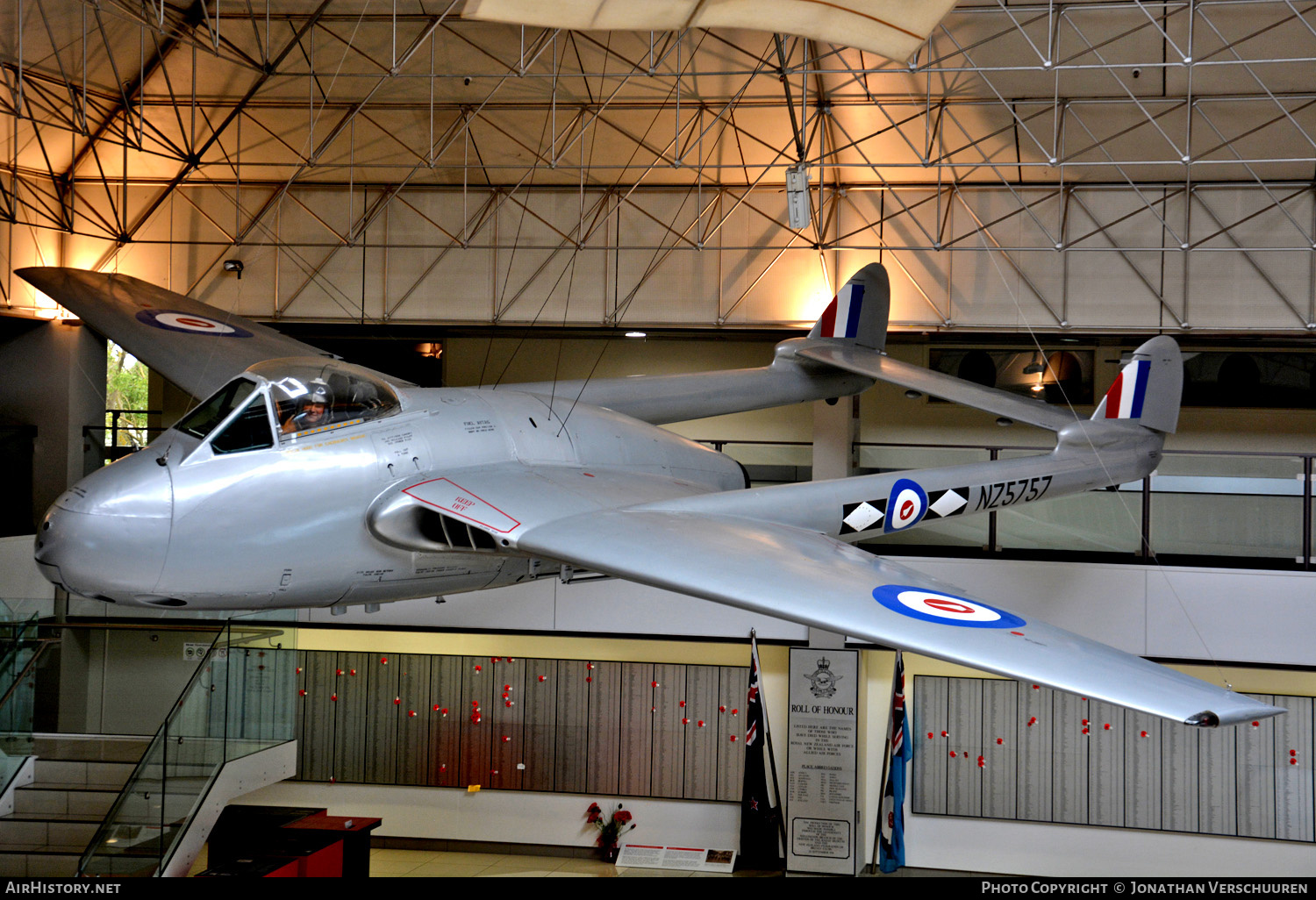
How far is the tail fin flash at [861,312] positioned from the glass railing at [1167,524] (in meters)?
1.57

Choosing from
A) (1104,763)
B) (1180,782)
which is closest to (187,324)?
(1104,763)

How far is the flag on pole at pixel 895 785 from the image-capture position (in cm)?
1079

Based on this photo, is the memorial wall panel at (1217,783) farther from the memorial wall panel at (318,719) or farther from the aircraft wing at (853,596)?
the memorial wall panel at (318,719)

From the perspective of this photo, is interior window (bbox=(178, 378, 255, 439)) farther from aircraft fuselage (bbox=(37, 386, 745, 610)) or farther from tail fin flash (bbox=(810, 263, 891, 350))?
tail fin flash (bbox=(810, 263, 891, 350))

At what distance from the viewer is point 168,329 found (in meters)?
9.03

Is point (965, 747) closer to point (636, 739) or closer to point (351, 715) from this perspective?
point (636, 739)

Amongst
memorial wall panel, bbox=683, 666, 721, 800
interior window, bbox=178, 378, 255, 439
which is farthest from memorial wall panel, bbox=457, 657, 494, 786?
interior window, bbox=178, 378, 255, 439

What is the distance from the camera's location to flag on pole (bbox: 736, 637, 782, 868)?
35.7 ft

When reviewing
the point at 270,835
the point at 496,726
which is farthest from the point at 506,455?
the point at 496,726

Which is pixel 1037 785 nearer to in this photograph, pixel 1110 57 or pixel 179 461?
pixel 1110 57

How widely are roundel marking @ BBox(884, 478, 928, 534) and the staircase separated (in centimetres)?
613

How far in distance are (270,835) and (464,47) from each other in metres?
8.50

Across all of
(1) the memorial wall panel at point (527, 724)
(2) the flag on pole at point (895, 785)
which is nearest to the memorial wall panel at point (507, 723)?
(1) the memorial wall panel at point (527, 724)

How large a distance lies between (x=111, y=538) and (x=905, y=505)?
4.84 meters
